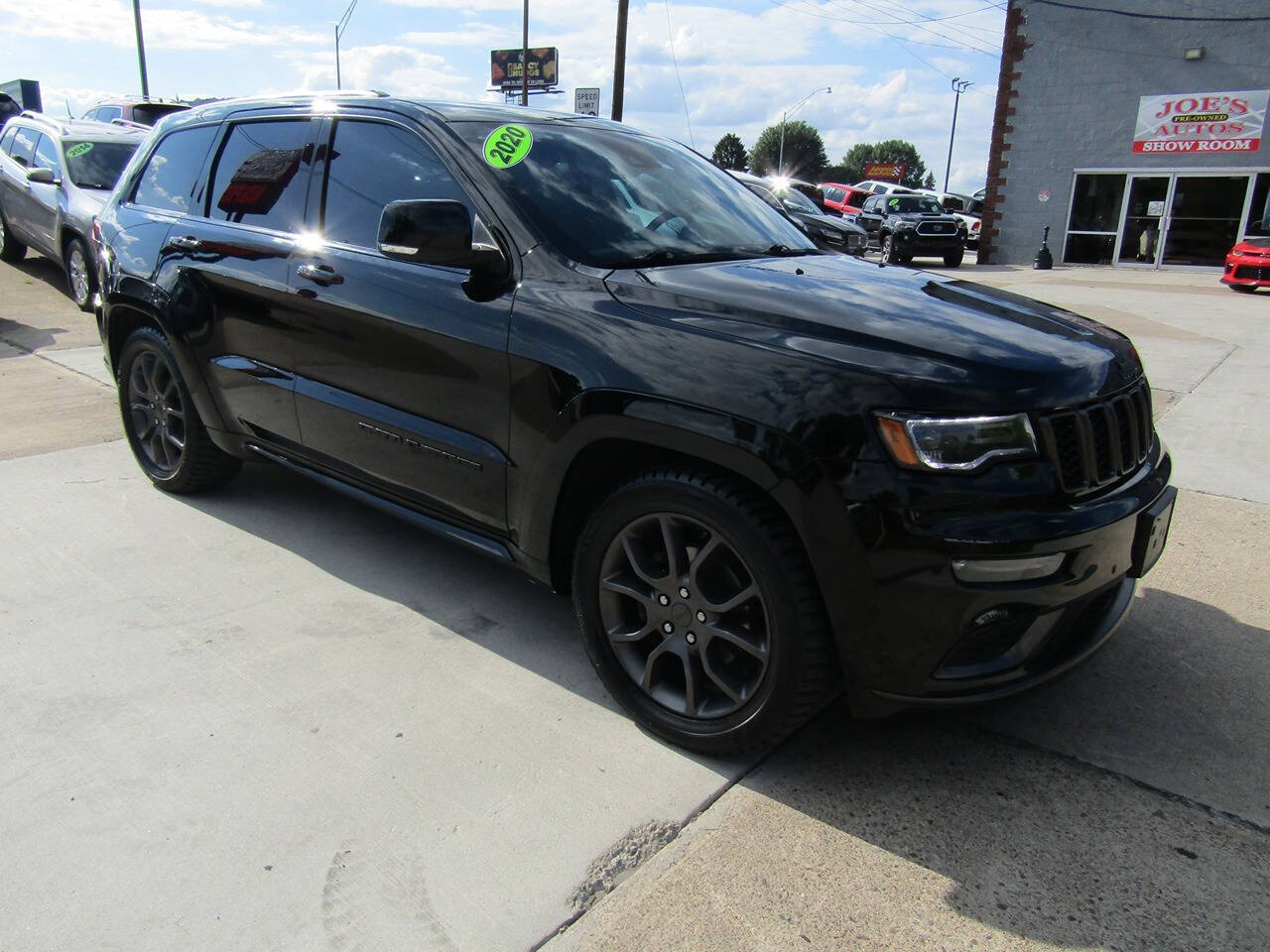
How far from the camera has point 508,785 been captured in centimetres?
250

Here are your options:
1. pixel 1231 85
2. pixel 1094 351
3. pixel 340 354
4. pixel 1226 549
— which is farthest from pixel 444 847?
pixel 1231 85

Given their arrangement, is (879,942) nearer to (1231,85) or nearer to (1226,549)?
(1226,549)

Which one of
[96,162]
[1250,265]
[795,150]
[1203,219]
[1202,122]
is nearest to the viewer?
[96,162]

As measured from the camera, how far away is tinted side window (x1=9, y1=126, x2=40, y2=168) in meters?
10.6

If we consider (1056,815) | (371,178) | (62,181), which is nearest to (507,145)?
(371,178)

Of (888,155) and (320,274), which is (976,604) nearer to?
(320,274)

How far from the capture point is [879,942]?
79.4 inches

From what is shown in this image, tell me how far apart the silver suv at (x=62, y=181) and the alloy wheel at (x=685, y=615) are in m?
8.18

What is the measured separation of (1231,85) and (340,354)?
22.7 m

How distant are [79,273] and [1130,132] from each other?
21.3m

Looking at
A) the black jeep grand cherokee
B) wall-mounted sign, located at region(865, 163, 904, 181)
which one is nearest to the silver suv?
the black jeep grand cherokee

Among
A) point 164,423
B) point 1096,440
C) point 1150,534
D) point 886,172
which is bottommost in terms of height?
point 164,423

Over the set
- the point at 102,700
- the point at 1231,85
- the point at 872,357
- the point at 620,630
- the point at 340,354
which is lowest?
the point at 102,700

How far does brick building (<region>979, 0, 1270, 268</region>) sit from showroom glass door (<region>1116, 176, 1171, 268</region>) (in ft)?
0.08
